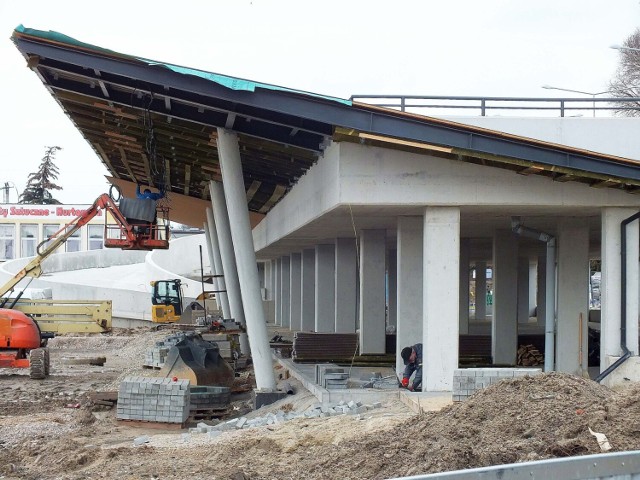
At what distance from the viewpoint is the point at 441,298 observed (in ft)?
55.8

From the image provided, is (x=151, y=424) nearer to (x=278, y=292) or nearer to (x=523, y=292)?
(x=523, y=292)

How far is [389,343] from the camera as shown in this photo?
29.9 metres

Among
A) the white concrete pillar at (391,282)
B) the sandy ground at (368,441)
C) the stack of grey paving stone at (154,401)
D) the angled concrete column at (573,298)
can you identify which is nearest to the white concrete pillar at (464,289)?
the white concrete pillar at (391,282)

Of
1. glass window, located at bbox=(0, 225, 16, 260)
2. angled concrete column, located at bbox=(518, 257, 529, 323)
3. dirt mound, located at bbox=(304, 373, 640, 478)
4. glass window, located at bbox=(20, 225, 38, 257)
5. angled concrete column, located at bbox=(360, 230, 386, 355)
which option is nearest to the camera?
dirt mound, located at bbox=(304, 373, 640, 478)

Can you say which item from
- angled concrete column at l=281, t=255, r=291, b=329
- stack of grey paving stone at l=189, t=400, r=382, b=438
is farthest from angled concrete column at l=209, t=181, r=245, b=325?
stack of grey paving stone at l=189, t=400, r=382, b=438

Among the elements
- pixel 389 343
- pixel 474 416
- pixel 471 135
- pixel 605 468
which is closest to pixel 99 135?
pixel 389 343

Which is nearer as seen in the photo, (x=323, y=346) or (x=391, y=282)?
(x=323, y=346)

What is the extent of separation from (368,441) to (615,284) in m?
8.51

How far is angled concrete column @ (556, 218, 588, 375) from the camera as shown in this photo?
20.5 m

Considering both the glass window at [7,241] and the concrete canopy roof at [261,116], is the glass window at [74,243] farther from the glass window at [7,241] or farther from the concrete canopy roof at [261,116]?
the concrete canopy roof at [261,116]

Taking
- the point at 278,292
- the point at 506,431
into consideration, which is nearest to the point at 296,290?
the point at 278,292

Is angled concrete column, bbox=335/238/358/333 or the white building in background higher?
the white building in background

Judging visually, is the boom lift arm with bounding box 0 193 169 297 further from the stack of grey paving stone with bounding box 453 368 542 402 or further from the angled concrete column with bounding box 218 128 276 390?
the stack of grey paving stone with bounding box 453 368 542 402

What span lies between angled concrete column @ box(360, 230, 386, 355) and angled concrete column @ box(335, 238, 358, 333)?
146 inches
